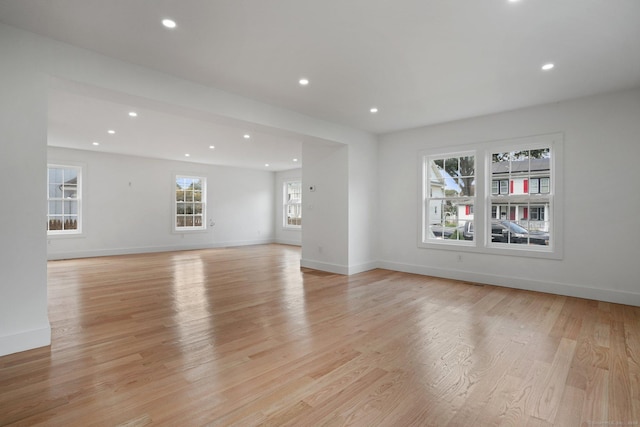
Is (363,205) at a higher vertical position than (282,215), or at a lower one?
higher

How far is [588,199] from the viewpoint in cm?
418

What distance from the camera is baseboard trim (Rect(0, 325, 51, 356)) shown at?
8.22 ft

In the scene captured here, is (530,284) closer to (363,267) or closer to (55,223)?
(363,267)

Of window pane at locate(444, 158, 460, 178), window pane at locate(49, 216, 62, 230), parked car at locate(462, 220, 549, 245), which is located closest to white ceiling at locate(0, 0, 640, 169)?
window pane at locate(444, 158, 460, 178)

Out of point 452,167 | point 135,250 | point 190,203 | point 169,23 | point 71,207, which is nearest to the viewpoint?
point 169,23

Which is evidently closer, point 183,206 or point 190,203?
point 183,206

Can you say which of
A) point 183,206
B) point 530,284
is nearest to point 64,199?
point 183,206

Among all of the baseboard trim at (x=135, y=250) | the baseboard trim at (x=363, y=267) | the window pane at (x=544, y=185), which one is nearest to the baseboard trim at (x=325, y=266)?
the baseboard trim at (x=363, y=267)

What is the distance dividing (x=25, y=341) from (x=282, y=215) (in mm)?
8914

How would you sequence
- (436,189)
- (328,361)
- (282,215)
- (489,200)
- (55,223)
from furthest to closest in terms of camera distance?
(282,215)
(55,223)
(436,189)
(489,200)
(328,361)

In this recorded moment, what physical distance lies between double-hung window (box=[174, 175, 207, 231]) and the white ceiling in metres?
5.15

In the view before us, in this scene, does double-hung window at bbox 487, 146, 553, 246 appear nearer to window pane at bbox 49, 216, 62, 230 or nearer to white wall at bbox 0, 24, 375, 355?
white wall at bbox 0, 24, 375, 355

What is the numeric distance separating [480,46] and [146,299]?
484 cm

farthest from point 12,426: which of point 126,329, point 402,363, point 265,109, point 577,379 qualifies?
point 265,109
